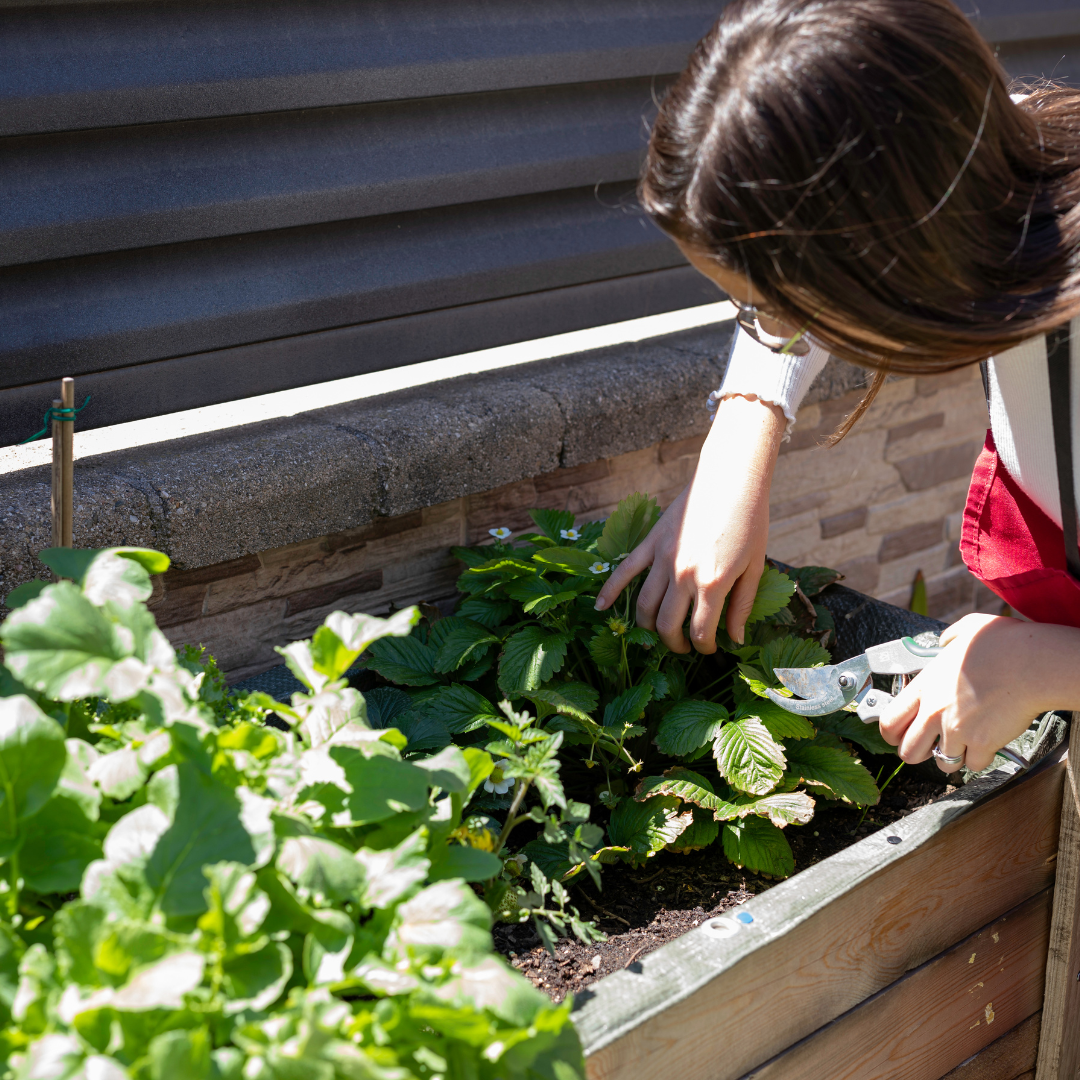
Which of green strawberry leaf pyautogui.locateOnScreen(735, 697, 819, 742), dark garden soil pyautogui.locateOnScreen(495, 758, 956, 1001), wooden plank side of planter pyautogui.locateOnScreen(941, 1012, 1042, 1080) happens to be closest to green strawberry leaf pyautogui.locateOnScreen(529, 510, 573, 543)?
green strawberry leaf pyautogui.locateOnScreen(735, 697, 819, 742)

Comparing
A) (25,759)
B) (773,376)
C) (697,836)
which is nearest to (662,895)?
(697,836)

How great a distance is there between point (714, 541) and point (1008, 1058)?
0.92 metres

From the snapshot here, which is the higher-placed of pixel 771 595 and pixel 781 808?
pixel 771 595

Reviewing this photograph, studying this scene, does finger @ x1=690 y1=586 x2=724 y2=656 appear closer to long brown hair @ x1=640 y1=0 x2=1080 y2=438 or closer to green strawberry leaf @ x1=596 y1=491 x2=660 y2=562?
green strawberry leaf @ x1=596 y1=491 x2=660 y2=562

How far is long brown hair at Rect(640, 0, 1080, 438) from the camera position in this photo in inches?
34.0

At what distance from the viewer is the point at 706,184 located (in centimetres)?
93

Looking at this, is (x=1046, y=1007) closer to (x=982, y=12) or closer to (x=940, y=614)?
(x=940, y=614)

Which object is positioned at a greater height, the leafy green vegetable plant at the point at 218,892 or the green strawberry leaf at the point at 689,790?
the leafy green vegetable plant at the point at 218,892

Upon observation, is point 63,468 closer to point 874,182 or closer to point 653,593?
point 653,593

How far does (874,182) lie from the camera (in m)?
0.87

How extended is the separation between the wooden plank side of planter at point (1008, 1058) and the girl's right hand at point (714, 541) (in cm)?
70

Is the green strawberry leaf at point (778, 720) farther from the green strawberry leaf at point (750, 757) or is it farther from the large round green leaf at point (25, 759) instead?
the large round green leaf at point (25, 759)

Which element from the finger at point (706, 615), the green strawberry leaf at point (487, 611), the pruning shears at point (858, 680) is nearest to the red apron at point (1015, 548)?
the pruning shears at point (858, 680)

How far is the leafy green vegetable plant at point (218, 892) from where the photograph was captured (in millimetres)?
710
